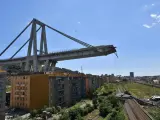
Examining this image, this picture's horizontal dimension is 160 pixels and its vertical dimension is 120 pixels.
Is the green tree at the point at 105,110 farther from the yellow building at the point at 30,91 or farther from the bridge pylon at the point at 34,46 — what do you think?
the bridge pylon at the point at 34,46

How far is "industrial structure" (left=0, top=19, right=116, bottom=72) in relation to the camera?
Answer: 270 feet

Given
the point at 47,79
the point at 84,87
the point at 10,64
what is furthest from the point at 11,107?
the point at 10,64

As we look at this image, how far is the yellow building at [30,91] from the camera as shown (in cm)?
6044

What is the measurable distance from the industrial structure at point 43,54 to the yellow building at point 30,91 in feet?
81.7

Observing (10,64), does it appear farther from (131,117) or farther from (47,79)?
(131,117)

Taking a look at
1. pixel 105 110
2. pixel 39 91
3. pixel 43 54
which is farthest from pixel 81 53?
pixel 105 110

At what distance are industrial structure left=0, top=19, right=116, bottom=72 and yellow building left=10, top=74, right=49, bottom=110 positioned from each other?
81.7 ft

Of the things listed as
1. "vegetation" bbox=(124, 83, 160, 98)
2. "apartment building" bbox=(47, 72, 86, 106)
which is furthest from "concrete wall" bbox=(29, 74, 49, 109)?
"vegetation" bbox=(124, 83, 160, 98)

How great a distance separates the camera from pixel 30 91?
60344 mm

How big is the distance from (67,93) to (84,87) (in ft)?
59.1

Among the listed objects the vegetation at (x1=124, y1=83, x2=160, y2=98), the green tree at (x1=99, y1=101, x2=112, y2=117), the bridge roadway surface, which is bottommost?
the green tree at (x1=99, y1=101, x2=112, y2=117)

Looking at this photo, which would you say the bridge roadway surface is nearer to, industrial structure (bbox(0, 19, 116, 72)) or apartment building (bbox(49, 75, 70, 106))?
industrial structure (bbox(0, 19, 116, 72))

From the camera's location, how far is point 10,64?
381 feet

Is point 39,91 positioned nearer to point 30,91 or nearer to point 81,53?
point 30,91
